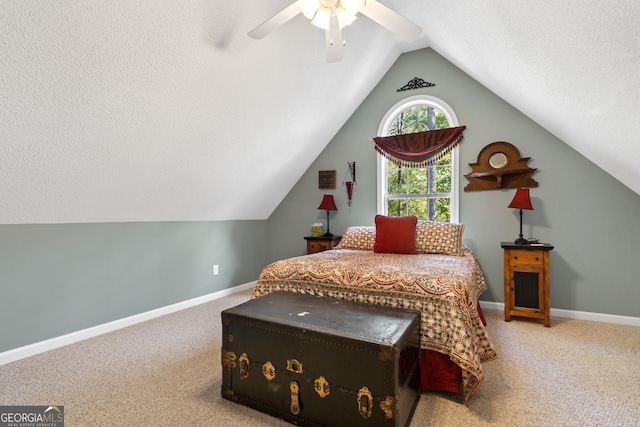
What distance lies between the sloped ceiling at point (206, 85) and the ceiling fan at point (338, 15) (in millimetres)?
498

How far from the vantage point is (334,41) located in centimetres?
194

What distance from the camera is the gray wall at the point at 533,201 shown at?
2.97 metres

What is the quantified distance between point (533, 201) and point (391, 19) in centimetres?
259

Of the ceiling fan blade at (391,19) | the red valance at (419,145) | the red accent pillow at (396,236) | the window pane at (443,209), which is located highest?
the ceiling fan blade at (391,19)

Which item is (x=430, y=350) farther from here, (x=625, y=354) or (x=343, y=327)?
(x=625, y=354)

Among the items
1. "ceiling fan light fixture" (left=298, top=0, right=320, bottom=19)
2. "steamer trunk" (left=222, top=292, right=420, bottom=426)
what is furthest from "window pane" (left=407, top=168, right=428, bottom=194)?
"ceiling fan light fixture" (left=298, top=0, right=320, bottom=19)

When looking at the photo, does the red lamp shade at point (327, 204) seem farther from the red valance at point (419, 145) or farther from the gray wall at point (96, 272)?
the gray wall at point (96, 272)

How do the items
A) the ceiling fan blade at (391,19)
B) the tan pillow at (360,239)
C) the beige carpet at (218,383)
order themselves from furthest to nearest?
the tan pillow at (360,239), the ceiling fan blade at (391,19), the beige carpet at (218,383)

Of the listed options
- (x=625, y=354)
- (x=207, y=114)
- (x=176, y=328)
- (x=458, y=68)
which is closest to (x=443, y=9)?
(x=458, y=68)

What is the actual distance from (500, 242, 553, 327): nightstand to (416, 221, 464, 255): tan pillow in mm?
421

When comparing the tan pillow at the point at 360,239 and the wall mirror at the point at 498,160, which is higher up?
the wall mirror at the point at 498,160

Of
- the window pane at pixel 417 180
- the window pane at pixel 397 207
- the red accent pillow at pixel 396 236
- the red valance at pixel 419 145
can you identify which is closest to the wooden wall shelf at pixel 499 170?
the red valance at pixel 419 145

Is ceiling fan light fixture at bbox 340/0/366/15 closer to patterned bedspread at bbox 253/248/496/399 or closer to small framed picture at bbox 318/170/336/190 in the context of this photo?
patterned bedspread at bbox 253/248/496/399

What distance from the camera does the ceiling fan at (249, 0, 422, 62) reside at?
1.66 m
